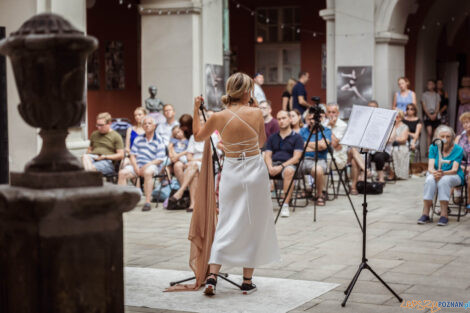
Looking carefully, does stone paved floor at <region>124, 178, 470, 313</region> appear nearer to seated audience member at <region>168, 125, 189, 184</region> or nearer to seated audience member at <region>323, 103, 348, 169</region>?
seated audience member at <region>168, 125, 189, 184</region>

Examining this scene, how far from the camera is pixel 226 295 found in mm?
6188

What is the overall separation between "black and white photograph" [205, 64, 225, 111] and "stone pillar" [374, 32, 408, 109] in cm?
327

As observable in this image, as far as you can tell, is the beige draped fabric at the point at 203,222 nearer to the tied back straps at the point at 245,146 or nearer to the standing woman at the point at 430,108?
the tied back straps at the point at 245,146

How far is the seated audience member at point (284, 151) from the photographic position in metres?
10.7

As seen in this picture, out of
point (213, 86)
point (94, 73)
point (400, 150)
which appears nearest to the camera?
point (400, 150)

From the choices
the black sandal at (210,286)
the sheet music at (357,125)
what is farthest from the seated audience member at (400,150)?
the black sandal at (210,286)

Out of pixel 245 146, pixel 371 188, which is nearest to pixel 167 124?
pixel 371 188

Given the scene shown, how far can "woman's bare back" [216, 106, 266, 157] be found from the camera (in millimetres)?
6227

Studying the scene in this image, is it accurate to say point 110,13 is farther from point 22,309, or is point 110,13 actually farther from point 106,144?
point 22,309

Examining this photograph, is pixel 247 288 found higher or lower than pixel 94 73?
lower

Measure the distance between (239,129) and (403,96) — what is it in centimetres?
1035

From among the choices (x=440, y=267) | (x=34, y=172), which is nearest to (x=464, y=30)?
(x=440, y=267)

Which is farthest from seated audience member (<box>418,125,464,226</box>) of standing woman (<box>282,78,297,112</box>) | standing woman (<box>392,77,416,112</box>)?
standing woman (<box>282,78,297,112</box>)

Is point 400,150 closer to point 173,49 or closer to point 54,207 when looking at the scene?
point 173,49
